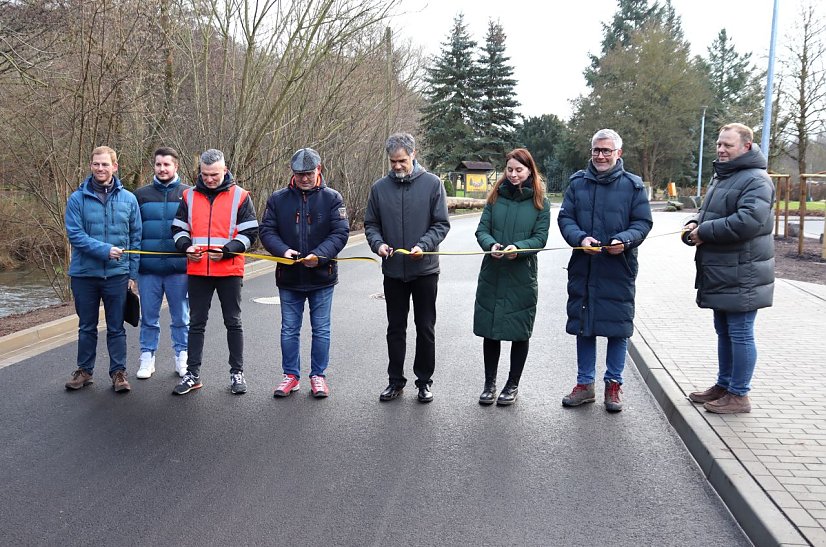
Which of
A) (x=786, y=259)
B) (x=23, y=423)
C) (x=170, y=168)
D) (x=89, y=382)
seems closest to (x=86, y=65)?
(x=170, y=168)

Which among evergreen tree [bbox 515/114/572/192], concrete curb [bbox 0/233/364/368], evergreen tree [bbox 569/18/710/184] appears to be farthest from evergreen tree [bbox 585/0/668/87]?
concrete curb [bbox 0/233/364/368]

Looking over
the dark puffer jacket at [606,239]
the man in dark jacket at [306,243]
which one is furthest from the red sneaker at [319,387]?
the dark puffer jacket at [606,239]

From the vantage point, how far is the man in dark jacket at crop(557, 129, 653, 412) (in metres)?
5.56

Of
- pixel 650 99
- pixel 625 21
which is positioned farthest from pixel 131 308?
pixel 625 21

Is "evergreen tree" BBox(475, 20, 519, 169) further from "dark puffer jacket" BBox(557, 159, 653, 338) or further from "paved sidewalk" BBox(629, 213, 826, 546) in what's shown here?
"dark puffer jacket" BBox(557, 159, 653, 338)

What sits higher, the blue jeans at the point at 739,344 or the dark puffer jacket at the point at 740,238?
the dark puffer jacket at the point at 740,238

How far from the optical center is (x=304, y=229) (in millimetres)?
5910

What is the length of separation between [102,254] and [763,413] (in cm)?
514

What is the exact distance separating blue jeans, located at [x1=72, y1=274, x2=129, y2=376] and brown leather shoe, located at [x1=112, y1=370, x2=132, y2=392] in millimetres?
41

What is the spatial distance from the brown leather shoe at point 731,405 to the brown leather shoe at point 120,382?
4.52 metres

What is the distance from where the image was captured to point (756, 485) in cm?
402

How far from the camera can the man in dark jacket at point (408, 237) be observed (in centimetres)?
573

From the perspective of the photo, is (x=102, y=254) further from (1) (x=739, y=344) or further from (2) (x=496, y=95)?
(2) (x=496, y=95)

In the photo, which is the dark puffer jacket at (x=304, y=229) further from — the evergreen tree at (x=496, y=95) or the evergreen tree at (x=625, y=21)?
the evergreen tree at (x=625, y=21)
